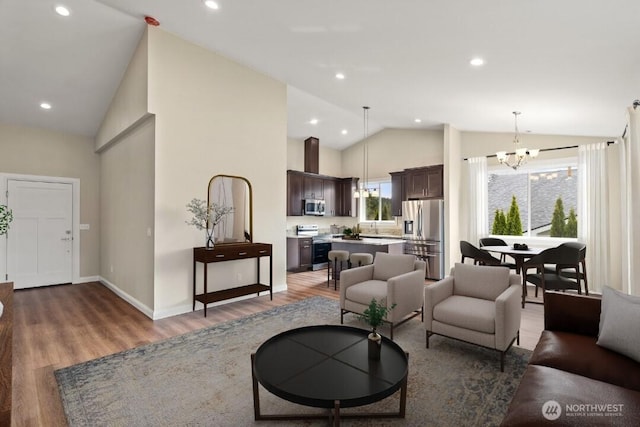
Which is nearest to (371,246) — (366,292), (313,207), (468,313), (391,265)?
(391,265)

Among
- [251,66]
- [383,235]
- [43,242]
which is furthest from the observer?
[383,235]

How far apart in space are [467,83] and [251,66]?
10.4 feet

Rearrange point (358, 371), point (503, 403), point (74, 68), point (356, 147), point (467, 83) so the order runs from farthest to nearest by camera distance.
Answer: point (356, 147), point (74, 68), point (467, 83), point (503, 403), point (358, 371)

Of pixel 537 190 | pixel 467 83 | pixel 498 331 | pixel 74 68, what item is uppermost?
pixel 74 68

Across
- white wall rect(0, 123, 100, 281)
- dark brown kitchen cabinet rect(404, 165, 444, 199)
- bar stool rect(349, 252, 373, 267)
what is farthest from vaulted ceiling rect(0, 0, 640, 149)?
bar stool rect(349, 252, 373, 267)

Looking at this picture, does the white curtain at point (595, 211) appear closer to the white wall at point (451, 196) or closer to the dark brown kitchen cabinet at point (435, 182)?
the white wall at point (451, 196)

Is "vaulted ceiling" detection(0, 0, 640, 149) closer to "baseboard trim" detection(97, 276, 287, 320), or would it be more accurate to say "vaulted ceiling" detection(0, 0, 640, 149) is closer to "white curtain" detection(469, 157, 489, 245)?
"white curtain" detection(469, 157, 489, 245)

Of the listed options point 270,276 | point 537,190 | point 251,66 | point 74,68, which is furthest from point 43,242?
point 537,190

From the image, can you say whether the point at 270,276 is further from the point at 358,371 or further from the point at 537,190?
the point at 537,190

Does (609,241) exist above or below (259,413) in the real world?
above

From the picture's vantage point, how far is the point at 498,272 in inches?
128

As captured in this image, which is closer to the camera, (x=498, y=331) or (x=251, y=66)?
(x=498, y=331)

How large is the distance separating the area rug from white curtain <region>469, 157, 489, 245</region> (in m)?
A: 3.75

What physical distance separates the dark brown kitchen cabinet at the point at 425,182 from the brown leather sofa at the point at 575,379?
15.2ft
